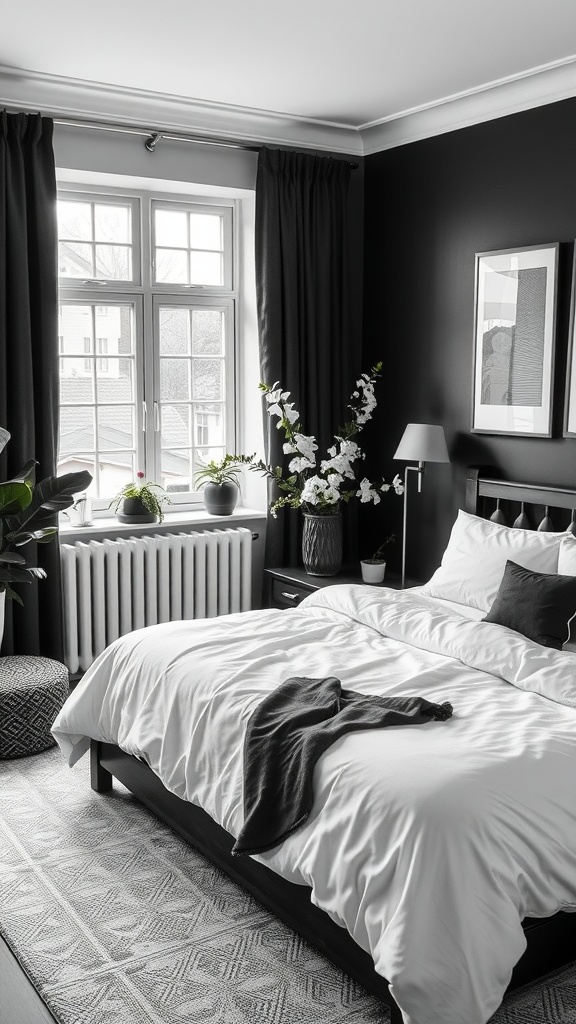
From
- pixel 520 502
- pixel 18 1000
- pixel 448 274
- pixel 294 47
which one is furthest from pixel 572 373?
pixel 18 1000

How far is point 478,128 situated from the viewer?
15.4 feet

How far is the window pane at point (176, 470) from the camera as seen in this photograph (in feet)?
17.9

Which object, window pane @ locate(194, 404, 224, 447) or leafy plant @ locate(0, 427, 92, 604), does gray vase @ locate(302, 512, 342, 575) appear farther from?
leafy plant @ locate(0, 427, 92, 604)

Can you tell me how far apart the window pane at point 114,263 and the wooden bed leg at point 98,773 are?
2609mm

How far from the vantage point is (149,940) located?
2750 millimetres

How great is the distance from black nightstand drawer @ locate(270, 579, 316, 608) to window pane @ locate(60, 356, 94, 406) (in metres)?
1.43

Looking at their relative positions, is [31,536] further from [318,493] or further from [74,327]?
[318,493]

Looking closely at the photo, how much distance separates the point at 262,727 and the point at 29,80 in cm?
320

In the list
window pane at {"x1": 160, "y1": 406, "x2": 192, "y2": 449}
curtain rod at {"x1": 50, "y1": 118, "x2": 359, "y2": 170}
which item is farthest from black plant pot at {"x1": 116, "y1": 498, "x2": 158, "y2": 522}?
curtain rod at {"x1": 50, "y1": 118, "x2": 359, "y2": 170}

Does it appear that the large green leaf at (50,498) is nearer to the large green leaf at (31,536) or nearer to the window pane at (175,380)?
the large green leaf at (31,536)

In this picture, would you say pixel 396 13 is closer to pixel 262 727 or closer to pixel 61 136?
pixel 61 136

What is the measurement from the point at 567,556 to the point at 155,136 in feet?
9.36

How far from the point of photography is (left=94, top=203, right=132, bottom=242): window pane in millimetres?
5125

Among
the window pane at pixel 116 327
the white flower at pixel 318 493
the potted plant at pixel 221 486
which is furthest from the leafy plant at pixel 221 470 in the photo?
the window pane at pixel 116 327
